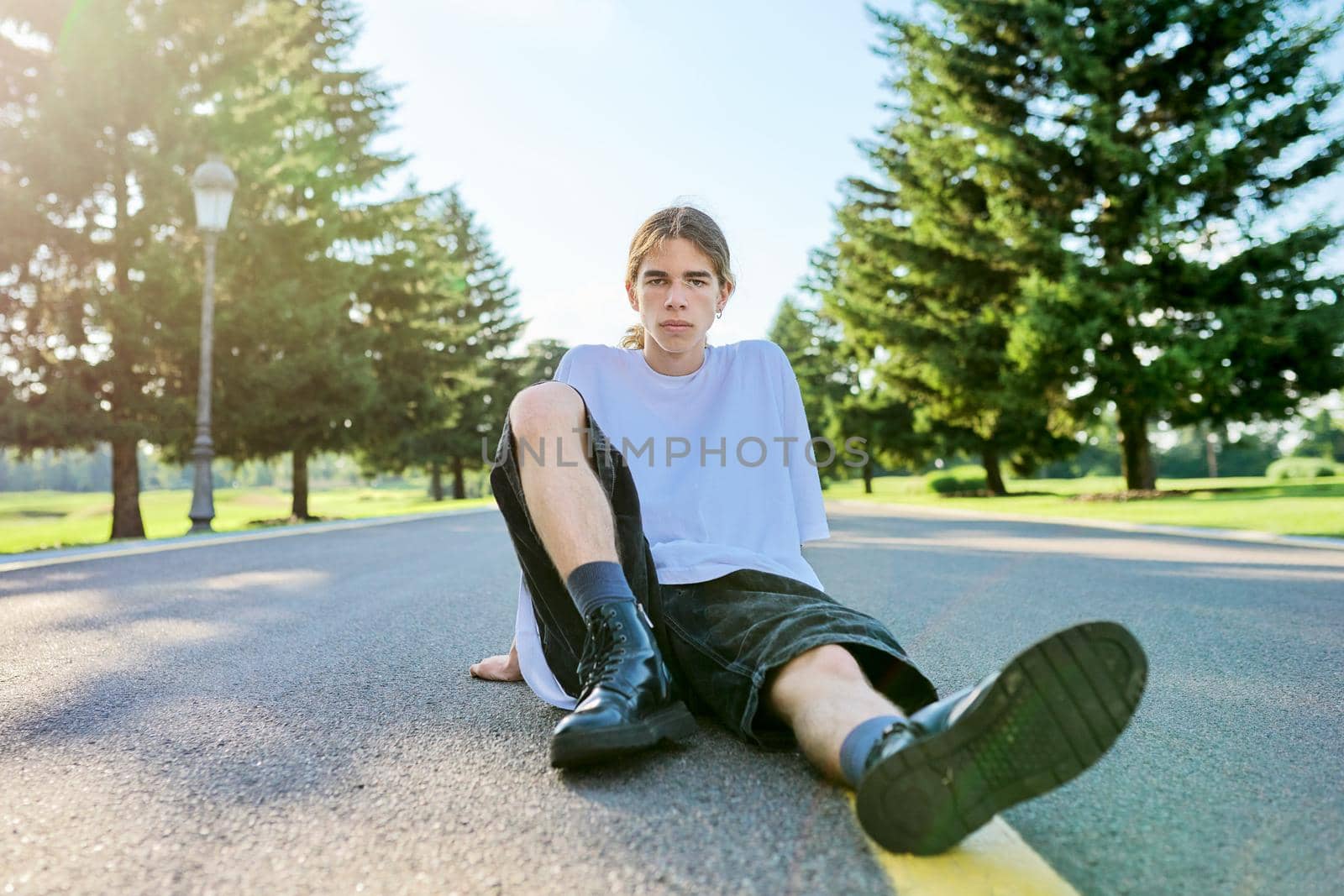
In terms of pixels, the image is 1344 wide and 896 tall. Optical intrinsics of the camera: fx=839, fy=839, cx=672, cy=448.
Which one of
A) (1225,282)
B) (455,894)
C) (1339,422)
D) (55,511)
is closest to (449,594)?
(455,894)

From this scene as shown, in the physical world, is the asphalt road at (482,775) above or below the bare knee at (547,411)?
below

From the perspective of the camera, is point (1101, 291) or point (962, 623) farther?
point (1101, 291)

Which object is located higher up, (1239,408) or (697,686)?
(1239,408)

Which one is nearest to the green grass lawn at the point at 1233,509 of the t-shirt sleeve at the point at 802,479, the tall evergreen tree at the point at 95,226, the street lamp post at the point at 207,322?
the t-shirt sleeve at the point at 802,479

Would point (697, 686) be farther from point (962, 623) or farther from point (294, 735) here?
point (962, 623)

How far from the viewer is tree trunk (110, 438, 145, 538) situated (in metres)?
12.9

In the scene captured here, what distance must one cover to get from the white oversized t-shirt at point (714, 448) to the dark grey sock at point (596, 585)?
331 millimetres

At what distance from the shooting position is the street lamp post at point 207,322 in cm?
983

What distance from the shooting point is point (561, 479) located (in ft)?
6.33

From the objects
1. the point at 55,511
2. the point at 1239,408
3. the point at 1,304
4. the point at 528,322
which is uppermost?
the point at 528,322

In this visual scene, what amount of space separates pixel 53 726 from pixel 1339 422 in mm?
72456

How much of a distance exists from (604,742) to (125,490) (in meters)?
14.1

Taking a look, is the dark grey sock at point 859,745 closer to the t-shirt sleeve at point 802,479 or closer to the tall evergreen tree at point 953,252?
the t-shirt sleeve at point 802,479

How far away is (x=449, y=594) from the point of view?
456cm
